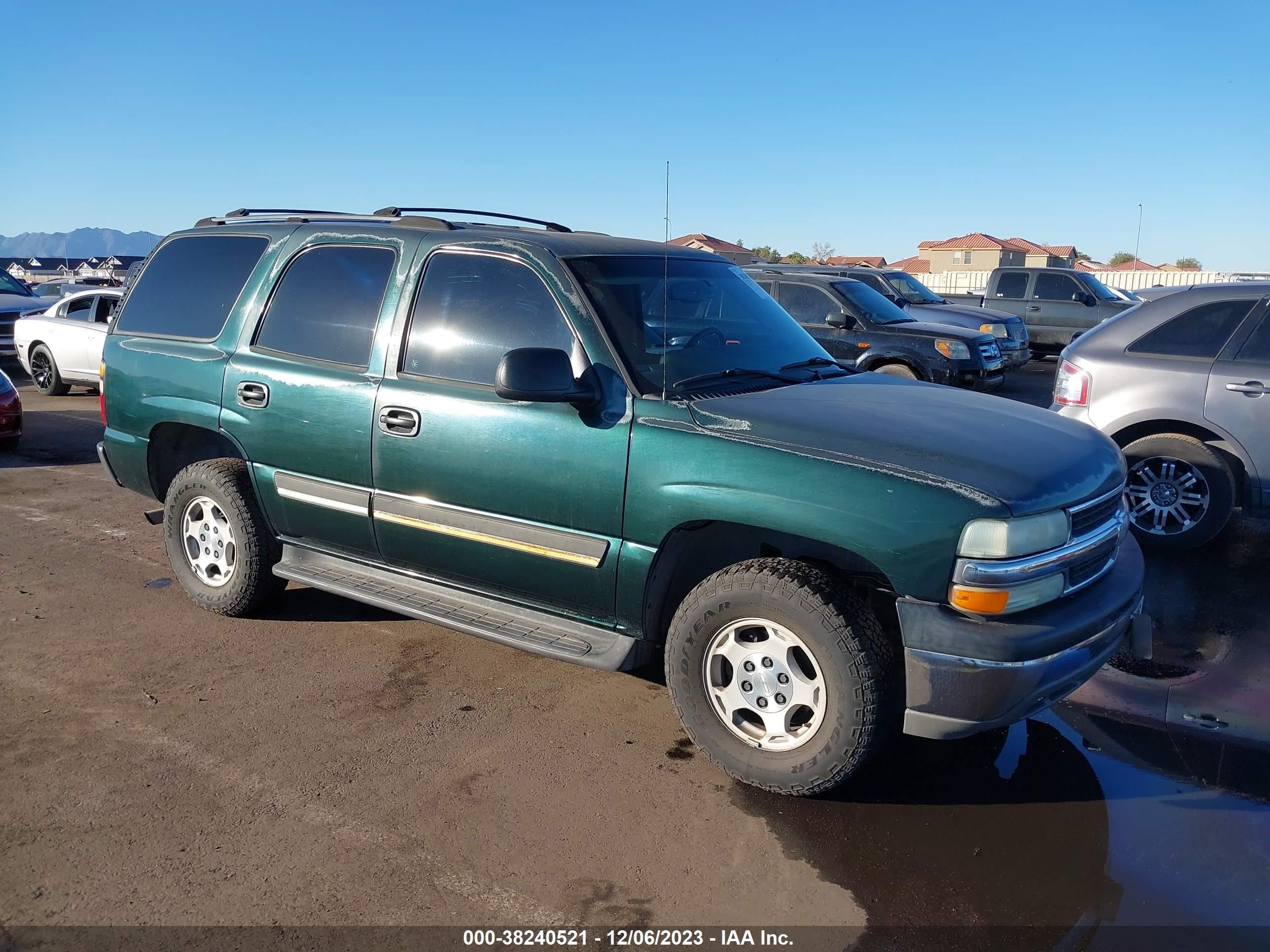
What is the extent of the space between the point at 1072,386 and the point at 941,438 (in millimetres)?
3774

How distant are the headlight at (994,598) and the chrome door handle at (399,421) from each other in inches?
90.2

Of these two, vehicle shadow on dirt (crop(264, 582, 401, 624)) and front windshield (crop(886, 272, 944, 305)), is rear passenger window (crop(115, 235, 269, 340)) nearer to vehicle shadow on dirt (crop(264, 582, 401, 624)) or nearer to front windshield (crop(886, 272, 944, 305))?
vehicle shadow on dirt (crop(264, 582, 401, 624))

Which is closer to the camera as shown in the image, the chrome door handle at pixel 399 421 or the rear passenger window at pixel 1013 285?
the chrome door handle at pixel 399 421

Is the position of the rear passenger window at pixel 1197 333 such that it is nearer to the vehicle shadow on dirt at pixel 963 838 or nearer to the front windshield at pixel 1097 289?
the vehicle shadow on dirt at pixel 963 838

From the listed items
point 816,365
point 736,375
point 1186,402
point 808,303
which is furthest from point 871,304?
point 736,375

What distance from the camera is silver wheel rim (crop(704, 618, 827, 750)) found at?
11.1 ft

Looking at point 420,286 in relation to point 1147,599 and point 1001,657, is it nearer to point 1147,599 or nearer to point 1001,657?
point 1001,657

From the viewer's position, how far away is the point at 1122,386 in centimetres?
641

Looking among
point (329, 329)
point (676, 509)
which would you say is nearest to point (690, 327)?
point (676, 509)

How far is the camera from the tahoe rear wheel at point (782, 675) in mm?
3215

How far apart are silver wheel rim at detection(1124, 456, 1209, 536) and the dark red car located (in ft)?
32.6

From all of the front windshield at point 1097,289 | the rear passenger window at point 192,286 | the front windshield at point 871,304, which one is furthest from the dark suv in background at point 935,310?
the rear passenger window at point 192,286

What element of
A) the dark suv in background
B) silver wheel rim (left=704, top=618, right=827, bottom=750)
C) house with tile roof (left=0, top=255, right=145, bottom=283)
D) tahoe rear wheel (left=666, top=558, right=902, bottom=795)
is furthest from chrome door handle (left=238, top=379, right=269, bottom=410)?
house with tile roof (left=0, top=255, right=145, bottom=283)

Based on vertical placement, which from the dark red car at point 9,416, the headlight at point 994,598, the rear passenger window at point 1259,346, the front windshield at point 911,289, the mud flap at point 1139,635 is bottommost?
the dark red car at point 9,416
